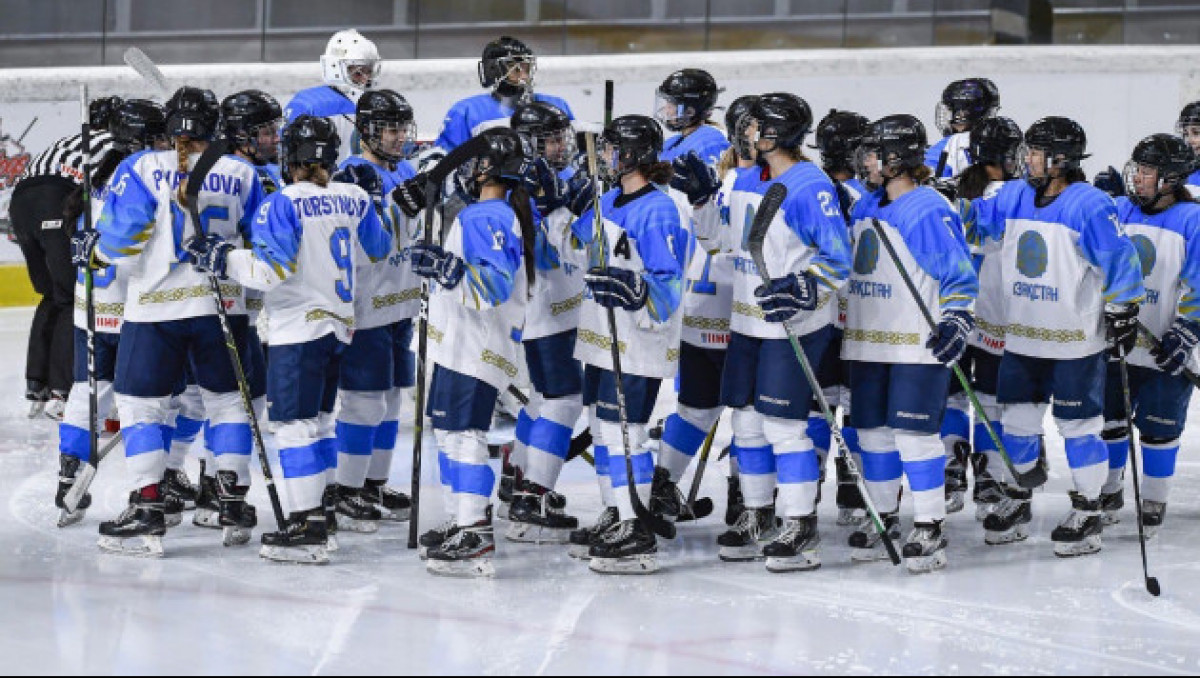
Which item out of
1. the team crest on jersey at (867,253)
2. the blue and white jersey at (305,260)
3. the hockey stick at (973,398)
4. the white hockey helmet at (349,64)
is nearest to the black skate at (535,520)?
the blue and white jersey at (305,260)

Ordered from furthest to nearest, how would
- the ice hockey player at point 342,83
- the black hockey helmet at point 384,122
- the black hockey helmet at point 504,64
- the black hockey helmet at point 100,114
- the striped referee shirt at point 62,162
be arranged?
1. the striped referee shirt at point 62,162
2. the black hockey helmet at point 100,114
3. the ice hockey player at point 342,83
4. the black hockey helmet at point 504,64
5. the black hockey helmet at point 384,122

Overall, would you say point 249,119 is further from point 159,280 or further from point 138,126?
point 159,280

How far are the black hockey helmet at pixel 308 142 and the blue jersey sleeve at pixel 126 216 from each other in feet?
1.48

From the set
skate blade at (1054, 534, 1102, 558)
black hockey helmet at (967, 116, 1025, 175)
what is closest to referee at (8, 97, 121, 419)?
black hockey helmet at (967, 116, 1025, 175)

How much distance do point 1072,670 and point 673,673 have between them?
971 millimetres

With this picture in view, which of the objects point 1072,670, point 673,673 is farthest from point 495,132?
point 1072,670

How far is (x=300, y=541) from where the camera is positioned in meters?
5.67

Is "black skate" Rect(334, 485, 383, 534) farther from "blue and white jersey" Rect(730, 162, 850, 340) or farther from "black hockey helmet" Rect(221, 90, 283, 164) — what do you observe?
"blue and white jersey" Rect(730, 162, 850, 340)

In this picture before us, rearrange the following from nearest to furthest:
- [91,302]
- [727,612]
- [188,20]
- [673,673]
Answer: [673,673]
[727,612]
[91,302]
[188,20]

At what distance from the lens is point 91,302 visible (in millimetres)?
6098

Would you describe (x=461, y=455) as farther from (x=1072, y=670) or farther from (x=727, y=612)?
(x=1072, y=670)

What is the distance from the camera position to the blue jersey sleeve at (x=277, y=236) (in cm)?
552

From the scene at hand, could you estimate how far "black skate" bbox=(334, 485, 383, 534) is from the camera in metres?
6.20

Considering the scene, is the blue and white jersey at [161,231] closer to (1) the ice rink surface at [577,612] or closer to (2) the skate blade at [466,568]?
Answer: (1) the ice rink surface at [577,612]
